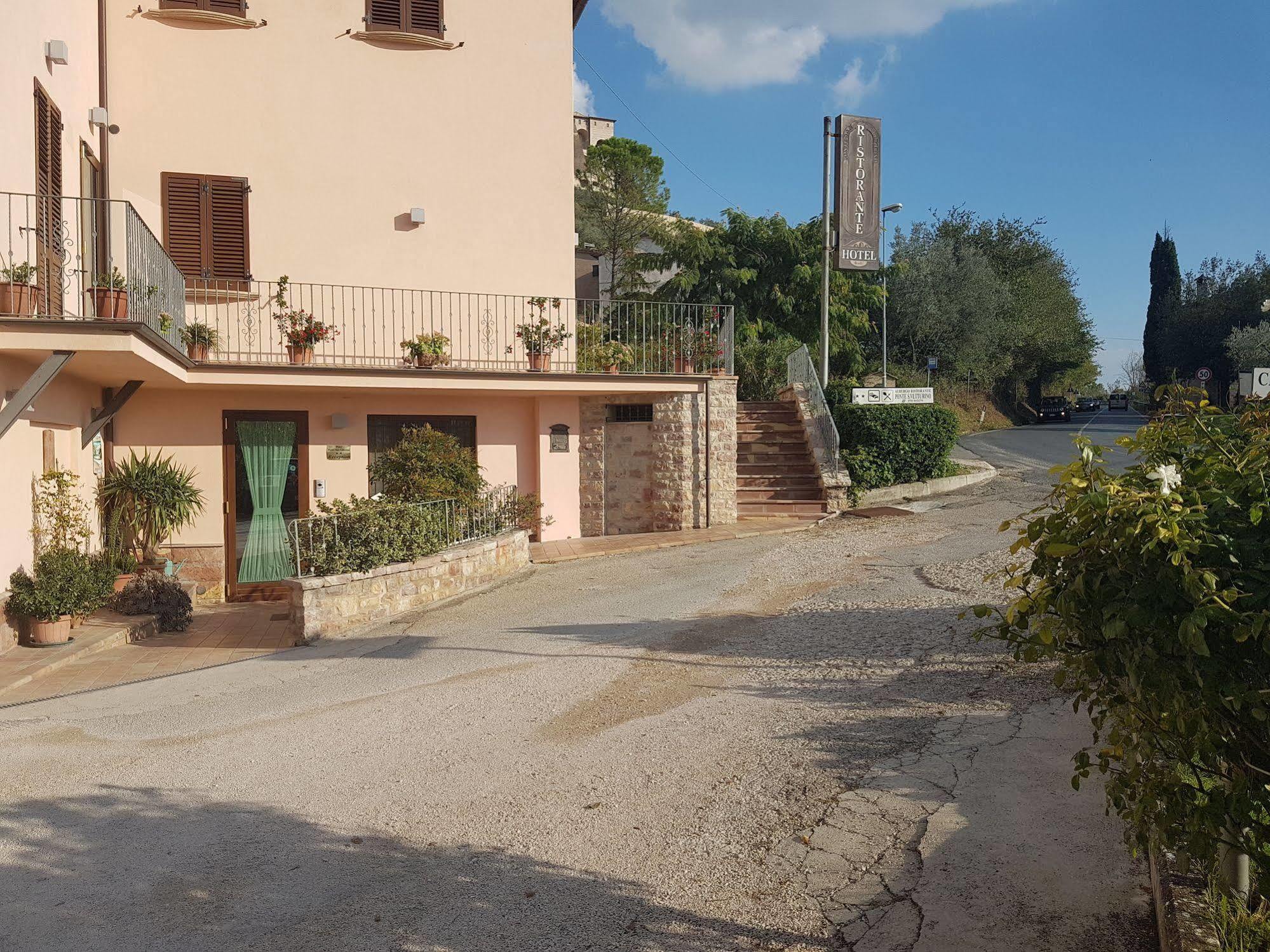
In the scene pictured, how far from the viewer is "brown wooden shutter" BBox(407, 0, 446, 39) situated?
14.7 metres

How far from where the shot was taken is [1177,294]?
50.9m

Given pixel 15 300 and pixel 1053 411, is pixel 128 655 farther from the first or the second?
pixel 1053 411

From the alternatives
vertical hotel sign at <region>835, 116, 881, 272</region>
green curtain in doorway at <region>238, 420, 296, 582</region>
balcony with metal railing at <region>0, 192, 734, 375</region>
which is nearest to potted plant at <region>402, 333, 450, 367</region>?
balcony with metal railing at <region>0, 192, 734, 375</region>

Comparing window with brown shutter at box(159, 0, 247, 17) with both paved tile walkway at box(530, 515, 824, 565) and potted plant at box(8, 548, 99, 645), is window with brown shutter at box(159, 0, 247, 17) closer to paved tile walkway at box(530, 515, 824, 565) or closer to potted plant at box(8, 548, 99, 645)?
potted plant at box(8, 548, 99, 645)

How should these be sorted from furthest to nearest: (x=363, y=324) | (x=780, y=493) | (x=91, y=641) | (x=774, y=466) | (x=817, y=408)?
1. (x=817, y=408)
2. (x=774, y=466)
3. (x=780, y=493)
4. (x=363, y=324)
5. (x=91, y=641)

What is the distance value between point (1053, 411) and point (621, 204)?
A: 21.6m

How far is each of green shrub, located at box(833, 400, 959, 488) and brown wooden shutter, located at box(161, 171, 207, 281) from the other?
35.8 feet

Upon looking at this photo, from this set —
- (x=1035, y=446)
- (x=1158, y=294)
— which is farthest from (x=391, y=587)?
(x=1158, y=294)

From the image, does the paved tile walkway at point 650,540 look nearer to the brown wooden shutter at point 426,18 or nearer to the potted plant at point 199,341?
the potted plant at point 199,341

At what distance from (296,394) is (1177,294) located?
49802mm

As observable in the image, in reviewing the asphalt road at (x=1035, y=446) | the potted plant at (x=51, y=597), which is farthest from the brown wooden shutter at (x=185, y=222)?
the asphalt road at (x=1035, y=446)

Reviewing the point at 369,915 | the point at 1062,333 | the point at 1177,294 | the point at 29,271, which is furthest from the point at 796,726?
the point at 1177,294

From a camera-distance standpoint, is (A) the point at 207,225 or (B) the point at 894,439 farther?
(B) the point at 894,439

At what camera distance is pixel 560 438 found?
15703 millimetres
